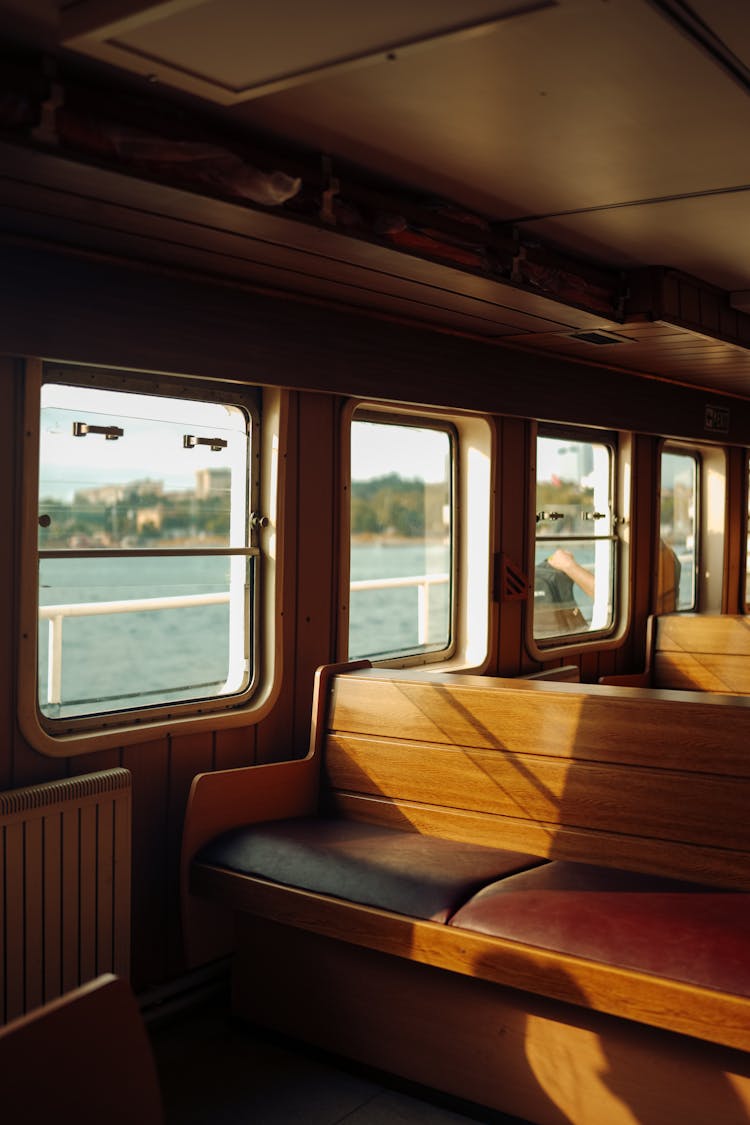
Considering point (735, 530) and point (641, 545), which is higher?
point (735, 530)

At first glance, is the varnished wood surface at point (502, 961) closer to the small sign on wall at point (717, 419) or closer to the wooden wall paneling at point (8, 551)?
the wooden wall paneling at point (8, 551)

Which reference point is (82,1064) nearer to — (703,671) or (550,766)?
(550,766)

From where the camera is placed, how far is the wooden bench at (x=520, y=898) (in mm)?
2678

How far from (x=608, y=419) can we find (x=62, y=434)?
132 inches

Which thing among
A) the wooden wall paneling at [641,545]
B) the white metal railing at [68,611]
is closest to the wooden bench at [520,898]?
the white metal railing at [68,611]

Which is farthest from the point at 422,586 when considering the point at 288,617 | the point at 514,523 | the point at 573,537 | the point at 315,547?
the point at 288,617

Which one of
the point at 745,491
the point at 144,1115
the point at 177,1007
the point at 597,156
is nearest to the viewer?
the point at 144,1115

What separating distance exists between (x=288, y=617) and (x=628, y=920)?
183 centimetres

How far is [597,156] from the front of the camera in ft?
9.68

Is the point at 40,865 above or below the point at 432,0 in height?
below

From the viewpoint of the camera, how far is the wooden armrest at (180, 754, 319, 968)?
11.5ft

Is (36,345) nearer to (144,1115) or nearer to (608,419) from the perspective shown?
(144,1115)

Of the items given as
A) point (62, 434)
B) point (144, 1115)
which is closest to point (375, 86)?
point (62, 434)

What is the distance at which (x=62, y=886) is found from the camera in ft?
10.5
